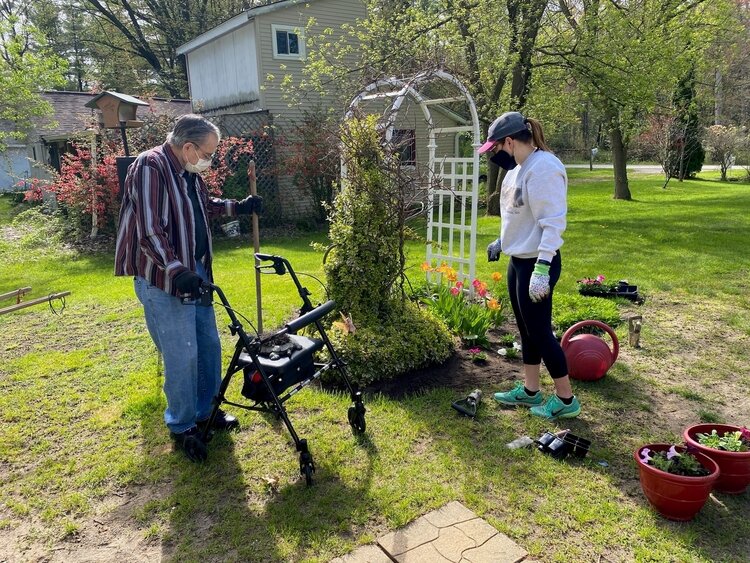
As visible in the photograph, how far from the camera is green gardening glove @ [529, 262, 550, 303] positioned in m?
2.97

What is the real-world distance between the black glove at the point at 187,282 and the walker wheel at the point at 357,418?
1234mm

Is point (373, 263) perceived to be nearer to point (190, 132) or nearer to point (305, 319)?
point (305, 319)

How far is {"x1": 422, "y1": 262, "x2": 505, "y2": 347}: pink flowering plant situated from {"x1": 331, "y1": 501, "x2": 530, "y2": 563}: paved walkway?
7.39ft

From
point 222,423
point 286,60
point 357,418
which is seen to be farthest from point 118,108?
point 286,60

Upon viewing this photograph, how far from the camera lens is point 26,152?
2427 centimetres

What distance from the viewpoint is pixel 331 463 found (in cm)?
299

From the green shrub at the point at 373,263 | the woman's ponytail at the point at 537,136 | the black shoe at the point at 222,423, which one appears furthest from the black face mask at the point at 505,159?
the black shoe at the point at 222,423

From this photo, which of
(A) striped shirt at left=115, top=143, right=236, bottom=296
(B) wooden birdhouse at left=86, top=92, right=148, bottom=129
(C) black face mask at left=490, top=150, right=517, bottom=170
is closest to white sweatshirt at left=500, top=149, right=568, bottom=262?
(C) black face mask at left=490, top=150, right=517, bottom=170

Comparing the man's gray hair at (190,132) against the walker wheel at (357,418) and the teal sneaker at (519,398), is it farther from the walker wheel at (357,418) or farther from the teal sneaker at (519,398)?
the teal sneaker at (519,398)

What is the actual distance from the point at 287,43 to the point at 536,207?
12.0 metres

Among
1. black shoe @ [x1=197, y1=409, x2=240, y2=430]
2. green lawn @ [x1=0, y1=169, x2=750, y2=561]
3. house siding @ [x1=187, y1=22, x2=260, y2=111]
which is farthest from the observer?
house siding @ [x1=187, y1=22, x2=260, y2=111]

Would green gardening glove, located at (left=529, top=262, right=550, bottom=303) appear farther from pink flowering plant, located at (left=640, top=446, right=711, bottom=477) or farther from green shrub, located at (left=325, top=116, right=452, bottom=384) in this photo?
green shrub, located at (left=325, top=116, right=452, bottom=384)

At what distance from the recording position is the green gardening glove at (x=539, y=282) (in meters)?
2.97

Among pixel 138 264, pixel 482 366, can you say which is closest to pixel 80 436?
pixel 138 264
